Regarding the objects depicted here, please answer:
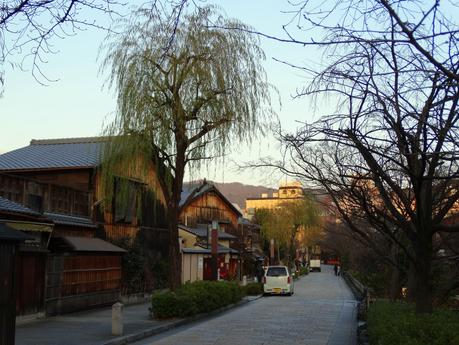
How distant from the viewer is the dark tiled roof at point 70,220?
822 inches

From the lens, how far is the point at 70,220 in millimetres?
22453

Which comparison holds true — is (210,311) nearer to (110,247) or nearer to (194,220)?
(110,247)

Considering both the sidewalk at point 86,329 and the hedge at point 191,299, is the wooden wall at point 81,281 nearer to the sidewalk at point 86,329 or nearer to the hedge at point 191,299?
the sidewalk at point 86,329

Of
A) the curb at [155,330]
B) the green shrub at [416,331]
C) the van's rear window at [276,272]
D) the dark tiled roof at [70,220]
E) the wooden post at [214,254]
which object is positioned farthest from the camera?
the van's rear window at [276,272]

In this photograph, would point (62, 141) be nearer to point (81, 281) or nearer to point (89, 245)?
point (89, 245)

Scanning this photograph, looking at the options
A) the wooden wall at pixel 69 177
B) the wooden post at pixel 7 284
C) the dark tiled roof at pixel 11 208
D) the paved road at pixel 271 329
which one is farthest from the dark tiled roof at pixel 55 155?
the wooden post at pixel 7 284

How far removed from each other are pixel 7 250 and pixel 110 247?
51.8 ft

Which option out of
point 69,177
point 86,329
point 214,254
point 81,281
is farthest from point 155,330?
→ point 214,254

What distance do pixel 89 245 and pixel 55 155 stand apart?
648cm

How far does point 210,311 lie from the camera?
23.1m

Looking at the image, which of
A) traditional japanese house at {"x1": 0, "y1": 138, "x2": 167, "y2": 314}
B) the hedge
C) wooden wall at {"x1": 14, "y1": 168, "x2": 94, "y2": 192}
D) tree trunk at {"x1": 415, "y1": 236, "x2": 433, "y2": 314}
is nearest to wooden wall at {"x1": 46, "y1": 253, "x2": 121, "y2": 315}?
traditional japanese house at {"x1": 0, "y1": 138, "x2": 167, "y2": 314}

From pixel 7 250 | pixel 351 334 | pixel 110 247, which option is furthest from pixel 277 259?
pixel 7 250

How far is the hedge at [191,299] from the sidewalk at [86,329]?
40 centimetres

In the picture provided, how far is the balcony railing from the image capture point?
61.8 ft
